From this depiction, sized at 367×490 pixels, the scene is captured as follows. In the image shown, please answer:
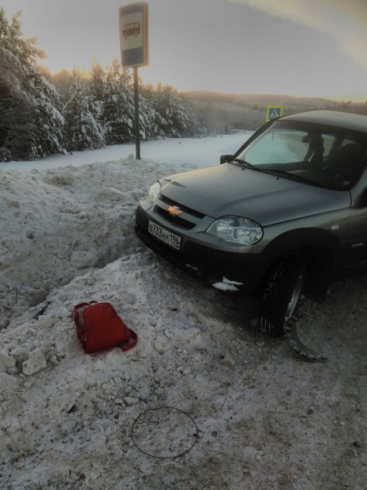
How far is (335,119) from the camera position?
433 centimetres

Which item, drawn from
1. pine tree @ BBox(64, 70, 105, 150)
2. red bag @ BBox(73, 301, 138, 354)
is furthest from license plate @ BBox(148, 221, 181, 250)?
pine tree @ BBox(64, 70, 105, 150)

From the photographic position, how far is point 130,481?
2125 mm

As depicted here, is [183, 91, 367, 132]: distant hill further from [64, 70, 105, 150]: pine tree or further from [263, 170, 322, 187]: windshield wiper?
[263, 170, 322, 187]: windshield wiper

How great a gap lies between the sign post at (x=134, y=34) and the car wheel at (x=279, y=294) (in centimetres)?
647

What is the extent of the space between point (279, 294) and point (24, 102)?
10.3 meters

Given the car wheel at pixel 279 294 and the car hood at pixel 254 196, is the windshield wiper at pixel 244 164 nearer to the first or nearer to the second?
the car hood at pixel 254 196

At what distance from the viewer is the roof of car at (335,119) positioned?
408 centimetres

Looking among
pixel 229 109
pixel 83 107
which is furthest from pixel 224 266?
pixel 229 109

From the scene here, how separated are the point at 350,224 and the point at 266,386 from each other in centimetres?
164

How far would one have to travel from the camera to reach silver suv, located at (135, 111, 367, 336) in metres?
3.15

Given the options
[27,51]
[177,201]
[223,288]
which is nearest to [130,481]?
[223,288]

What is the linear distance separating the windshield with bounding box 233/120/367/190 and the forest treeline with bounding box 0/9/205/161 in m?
8.37

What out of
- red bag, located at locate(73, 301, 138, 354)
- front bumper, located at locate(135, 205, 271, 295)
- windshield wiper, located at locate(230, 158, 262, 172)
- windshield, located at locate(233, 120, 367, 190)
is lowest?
red bag, located at locate(73, 301, 138, 354)

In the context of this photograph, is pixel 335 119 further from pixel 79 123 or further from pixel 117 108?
pixel 117 108
